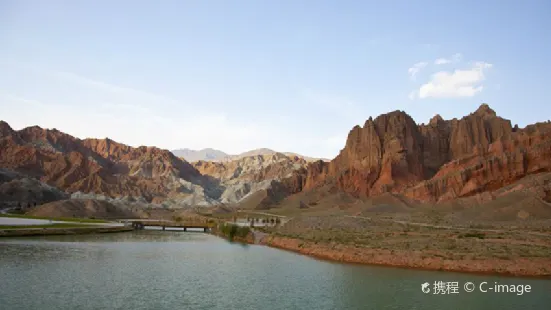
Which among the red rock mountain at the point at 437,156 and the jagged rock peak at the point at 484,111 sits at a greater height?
the jagged rock peak at the point at 484,111

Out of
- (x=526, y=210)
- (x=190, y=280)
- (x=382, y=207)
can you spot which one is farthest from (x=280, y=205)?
(x=190, y=280)

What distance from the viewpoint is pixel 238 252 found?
190ft

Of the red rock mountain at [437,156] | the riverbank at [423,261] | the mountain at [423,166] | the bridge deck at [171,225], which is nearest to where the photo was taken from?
the riverbank at [423,261]

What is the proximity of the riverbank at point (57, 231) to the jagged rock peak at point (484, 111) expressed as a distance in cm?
12244

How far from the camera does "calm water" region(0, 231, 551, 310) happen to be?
95.7 feet

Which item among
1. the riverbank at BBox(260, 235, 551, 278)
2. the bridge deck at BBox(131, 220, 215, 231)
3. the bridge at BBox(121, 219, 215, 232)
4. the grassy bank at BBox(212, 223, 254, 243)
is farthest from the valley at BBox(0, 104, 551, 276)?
the bridge at BBox(121, 219, 215, 232)

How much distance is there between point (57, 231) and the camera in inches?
2928

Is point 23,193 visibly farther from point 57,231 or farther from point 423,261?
point 423,261

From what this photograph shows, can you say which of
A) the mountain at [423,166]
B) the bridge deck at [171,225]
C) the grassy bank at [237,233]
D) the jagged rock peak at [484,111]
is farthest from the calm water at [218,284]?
the jagged rock peak at [484,111]

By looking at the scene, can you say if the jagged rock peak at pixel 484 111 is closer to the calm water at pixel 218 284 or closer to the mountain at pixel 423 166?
the mountain at pixel 423 166

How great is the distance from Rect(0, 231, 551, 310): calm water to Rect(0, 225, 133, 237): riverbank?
57.4 ft

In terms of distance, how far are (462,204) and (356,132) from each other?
245ft

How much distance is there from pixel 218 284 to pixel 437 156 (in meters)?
133

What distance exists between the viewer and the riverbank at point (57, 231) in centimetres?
6738
